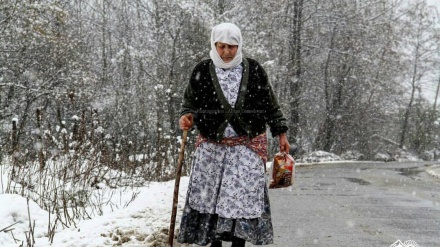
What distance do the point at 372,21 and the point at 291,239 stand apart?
1950cm

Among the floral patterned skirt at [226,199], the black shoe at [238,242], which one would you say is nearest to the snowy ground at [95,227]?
the floral patterned skirt at [226,199]

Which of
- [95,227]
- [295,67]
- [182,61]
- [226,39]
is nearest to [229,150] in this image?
[226,39]

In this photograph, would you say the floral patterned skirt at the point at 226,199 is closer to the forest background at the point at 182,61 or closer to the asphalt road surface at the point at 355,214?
the asphalt road surface at the point at 355,214

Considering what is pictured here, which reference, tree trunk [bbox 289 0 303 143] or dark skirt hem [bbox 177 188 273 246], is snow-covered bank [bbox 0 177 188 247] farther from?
tree trunk [bbox 289 0 303 143]

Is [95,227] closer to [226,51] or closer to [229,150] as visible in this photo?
[229,150]

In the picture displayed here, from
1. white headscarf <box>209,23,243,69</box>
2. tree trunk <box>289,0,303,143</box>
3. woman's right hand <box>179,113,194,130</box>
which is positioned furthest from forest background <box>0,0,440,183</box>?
white headscarf <box>209,23,243,69</box>

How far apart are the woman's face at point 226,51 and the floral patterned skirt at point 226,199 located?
0.73 metres

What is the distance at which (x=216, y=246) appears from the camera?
4.29 meters

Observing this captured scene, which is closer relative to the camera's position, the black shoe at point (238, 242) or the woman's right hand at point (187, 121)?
the black shoe at point (238, 242)

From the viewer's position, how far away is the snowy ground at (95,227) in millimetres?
4332

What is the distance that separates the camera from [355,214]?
22.7ft

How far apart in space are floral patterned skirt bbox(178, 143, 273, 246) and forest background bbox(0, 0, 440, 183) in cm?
686

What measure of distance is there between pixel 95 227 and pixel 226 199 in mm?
1342

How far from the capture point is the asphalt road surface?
5.35 metres
